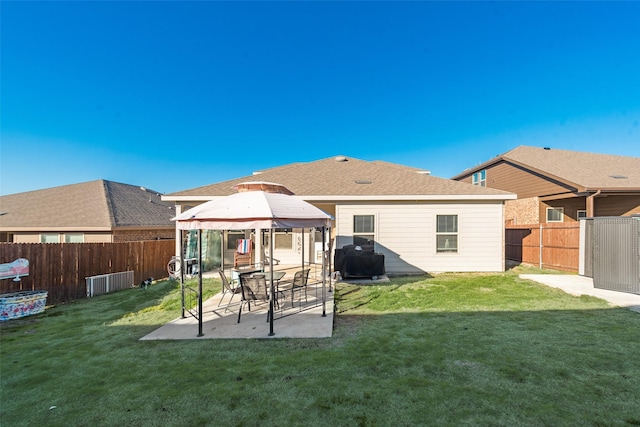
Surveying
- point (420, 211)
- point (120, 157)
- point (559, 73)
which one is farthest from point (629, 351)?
point (120, 157)

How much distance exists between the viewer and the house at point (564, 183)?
1395 centimetres

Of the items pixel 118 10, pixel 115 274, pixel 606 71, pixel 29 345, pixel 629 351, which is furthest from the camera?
pixel 606 71

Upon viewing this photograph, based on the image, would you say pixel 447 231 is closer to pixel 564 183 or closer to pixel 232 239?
pixel 564 183

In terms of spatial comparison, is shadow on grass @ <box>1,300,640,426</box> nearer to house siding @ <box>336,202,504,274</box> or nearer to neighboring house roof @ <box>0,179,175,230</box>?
house siding @ <box>336,202,504,274</box>

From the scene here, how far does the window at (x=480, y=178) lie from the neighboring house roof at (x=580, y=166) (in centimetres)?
47

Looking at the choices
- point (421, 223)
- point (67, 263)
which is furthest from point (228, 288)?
point (421, 223)

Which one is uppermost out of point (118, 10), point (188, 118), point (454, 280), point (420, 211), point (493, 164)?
point (118, 10)

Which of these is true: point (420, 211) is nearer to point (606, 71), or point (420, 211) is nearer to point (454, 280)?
point (454, 280)

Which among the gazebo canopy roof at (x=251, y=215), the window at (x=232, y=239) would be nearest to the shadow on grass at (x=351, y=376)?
the gazebo canopy roof at (x=251, y=215)

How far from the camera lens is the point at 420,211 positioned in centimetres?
1171

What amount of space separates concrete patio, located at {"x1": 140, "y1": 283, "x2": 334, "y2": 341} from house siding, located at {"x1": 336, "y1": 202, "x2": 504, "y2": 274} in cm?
509

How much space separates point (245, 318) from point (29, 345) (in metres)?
3.65

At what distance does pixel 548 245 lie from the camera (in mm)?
12586

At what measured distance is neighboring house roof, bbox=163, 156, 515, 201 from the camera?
11539 mm
